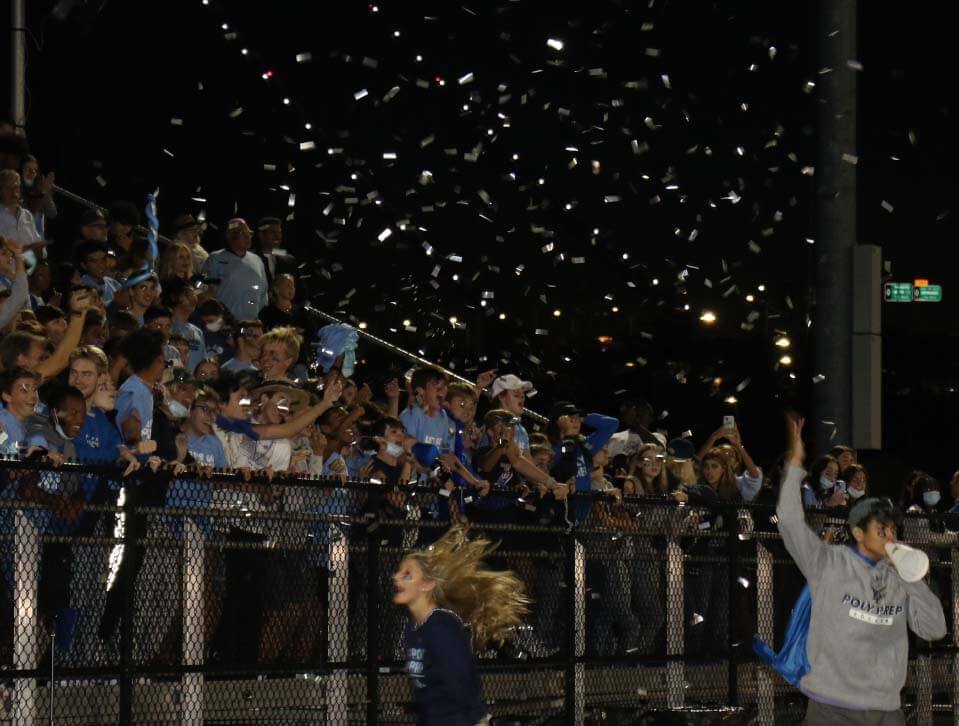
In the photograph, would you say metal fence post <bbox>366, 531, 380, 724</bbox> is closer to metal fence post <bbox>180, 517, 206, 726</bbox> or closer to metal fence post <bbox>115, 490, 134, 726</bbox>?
metal fence post <bbox>180, 517, 206, 726</bbox>

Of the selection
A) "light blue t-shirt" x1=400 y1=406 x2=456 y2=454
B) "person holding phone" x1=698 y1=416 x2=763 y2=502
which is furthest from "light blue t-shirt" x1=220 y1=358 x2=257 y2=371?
"person holding phone" x1=698 y1=416 x2=763 y2=502

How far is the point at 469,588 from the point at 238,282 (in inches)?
302

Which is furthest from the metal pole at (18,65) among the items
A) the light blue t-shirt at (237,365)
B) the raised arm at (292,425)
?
the raised arm at (292,425)

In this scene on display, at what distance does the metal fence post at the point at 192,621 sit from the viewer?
9.94 metres

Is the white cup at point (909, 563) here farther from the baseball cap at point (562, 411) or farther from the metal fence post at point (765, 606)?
the baseball cap at point (562, 411)

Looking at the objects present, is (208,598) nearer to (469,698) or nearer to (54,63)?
(469,698)

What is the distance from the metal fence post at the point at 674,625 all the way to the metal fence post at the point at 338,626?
2.89 meters

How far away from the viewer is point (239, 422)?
11734mm

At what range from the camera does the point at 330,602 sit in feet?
35.5

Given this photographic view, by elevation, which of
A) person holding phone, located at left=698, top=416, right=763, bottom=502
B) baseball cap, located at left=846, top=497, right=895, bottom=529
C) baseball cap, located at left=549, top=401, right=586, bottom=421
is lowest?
baseball cap, located at left=846, top=497, right=895, bottom=529

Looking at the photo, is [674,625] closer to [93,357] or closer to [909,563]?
[909,563]

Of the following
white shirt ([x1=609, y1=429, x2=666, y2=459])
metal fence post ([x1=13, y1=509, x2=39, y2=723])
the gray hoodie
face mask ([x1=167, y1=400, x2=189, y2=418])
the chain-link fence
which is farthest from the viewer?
white shirt ([x1=609, y1=429, x2=666, y2=459])

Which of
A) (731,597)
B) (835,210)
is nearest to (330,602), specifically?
(731,597)

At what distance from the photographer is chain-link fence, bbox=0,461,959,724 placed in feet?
30.6
